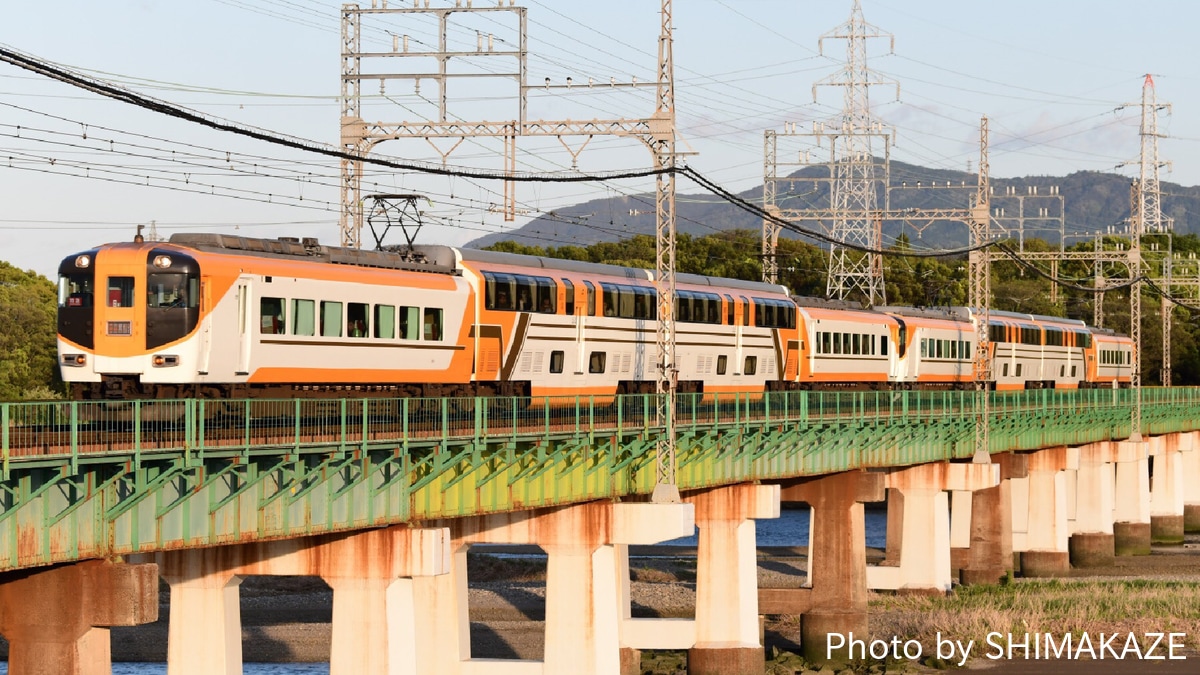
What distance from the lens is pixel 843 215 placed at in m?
87.1

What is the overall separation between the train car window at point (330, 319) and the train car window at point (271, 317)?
1.36 meters

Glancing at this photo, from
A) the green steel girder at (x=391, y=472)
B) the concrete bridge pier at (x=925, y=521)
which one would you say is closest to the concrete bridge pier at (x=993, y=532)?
the concrete bridge pier at (x=925, y=521)

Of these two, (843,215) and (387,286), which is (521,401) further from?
(843,215)

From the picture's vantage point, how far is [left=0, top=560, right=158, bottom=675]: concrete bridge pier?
85.1 feet

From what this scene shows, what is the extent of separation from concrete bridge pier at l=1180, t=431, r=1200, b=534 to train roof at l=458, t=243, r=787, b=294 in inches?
2227

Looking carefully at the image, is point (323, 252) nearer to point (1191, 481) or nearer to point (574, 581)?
point (574, 581)

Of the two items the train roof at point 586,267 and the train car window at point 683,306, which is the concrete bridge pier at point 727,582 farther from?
the train roof at point 586,267

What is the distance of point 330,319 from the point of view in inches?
1516

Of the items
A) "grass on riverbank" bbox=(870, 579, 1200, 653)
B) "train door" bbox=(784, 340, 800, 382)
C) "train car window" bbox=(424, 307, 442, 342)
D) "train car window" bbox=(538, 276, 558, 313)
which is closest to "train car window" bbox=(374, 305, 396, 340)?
"train car window" bbox=(424, 307, 442, 342)

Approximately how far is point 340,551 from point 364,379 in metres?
6.09

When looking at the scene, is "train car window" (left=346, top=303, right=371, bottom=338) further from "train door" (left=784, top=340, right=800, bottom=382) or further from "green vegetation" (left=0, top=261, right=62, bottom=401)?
"green vegetation" (left=0, top=261, right=62, bottom=401)

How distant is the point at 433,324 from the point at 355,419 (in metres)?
11.3

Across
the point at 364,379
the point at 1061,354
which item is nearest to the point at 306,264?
the point at 364,379

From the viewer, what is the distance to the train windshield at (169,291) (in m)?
34.7
